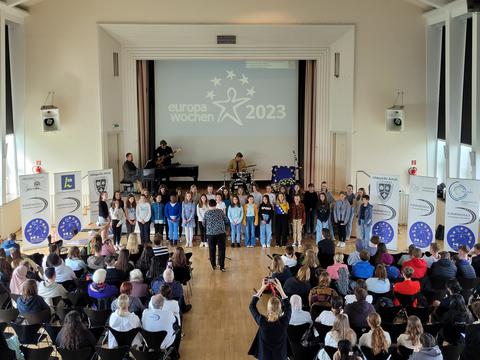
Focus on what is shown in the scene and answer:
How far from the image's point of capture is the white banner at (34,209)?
1237 centimetres

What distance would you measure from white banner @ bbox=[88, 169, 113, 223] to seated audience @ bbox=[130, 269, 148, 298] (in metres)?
5.46

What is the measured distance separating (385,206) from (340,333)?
6.67 m

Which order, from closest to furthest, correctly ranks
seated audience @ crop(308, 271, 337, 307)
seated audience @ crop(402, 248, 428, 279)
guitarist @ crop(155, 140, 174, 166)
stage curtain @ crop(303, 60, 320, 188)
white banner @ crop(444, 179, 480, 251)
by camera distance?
1. seated audience @ crop(308, 271, 337, 307)
2. seated audience @ crop(402, 248, 428, 279)
3. white banner @ crop(444, 179, 480, 251)
4. guitarist @ crop(155, 140, 174, 166)
5. stage curtain @ crop(303, 60, 320, 188)

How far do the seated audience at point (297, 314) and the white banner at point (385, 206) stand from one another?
5.94 m

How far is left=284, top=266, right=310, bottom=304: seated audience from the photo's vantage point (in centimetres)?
794

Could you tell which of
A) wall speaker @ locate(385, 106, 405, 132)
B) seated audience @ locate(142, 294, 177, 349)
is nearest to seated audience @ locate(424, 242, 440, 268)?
seated audience @ locate(142, 294, 177, 349)

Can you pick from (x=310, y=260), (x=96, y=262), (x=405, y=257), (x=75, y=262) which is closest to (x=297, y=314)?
(x=310, y=260)

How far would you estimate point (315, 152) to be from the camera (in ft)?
58.9

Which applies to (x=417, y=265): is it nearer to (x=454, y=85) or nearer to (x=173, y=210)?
(x=173, y=210)

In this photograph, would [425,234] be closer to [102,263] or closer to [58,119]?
[102,263]

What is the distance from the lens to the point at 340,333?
243 inches

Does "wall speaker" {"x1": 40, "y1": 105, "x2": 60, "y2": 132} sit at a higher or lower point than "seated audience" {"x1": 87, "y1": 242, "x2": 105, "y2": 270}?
higher

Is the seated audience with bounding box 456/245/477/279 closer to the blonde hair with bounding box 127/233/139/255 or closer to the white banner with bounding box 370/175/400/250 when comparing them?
the white banner with bounding box 370/175/400/250

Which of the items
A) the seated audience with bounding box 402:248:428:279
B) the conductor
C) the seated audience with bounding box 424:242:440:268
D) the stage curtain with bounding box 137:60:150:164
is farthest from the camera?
the stage curtain with bounding box 137:60:150:164
